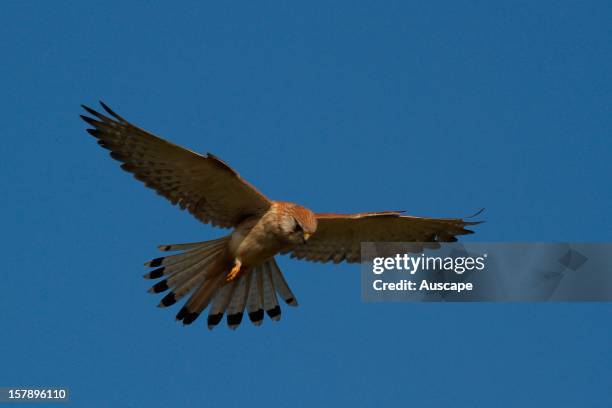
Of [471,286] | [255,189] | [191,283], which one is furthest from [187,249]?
[471,286]

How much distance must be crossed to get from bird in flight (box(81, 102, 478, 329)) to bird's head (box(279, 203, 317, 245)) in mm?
11

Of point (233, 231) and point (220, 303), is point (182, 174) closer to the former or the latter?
point (233, 231)

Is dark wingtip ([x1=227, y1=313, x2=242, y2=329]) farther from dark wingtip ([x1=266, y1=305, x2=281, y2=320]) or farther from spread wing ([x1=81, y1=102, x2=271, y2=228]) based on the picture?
spread wing ([x1=81, y1=102, x2=271, y2=228])

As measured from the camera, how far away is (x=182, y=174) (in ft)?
39.3

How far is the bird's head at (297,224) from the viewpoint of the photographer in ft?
37.9

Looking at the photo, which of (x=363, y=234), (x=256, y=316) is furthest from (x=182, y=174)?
(x=363, y=234)

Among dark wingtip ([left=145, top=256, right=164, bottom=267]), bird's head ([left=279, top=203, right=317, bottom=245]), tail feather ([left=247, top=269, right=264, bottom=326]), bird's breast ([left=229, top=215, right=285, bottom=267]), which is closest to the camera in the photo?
bird's head ([left=279, top=203, right=317, bottom=245])

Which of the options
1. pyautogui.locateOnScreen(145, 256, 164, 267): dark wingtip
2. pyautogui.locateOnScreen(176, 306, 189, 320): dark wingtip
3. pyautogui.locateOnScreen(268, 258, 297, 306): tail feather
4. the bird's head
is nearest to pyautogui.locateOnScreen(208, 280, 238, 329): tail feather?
pyautogui.locateOnScreen(176, 306, 189, 320): dark wingtip

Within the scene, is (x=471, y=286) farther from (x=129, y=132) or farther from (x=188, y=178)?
(x=129, y=132)

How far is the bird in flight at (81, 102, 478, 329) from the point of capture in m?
11.7

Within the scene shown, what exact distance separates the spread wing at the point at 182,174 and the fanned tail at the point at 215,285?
0.40 metres

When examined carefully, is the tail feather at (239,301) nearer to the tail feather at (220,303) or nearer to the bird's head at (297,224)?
the tail feather at (220,303)

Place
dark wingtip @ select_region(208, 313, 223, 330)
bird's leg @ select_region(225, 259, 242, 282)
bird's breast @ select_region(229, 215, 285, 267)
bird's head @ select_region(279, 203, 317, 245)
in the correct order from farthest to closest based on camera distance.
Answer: dark wingtip @ select_region(208, 313, 223, 330)
bird's leg @ select_region(225, 259, 242, 282)
bird's breast @ select_region(229, 215, 285, 267)
bird's head @ select_region(279, 203, 317, 245)

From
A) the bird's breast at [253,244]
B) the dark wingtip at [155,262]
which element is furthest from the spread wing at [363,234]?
the dark wingtip at [155,262]
